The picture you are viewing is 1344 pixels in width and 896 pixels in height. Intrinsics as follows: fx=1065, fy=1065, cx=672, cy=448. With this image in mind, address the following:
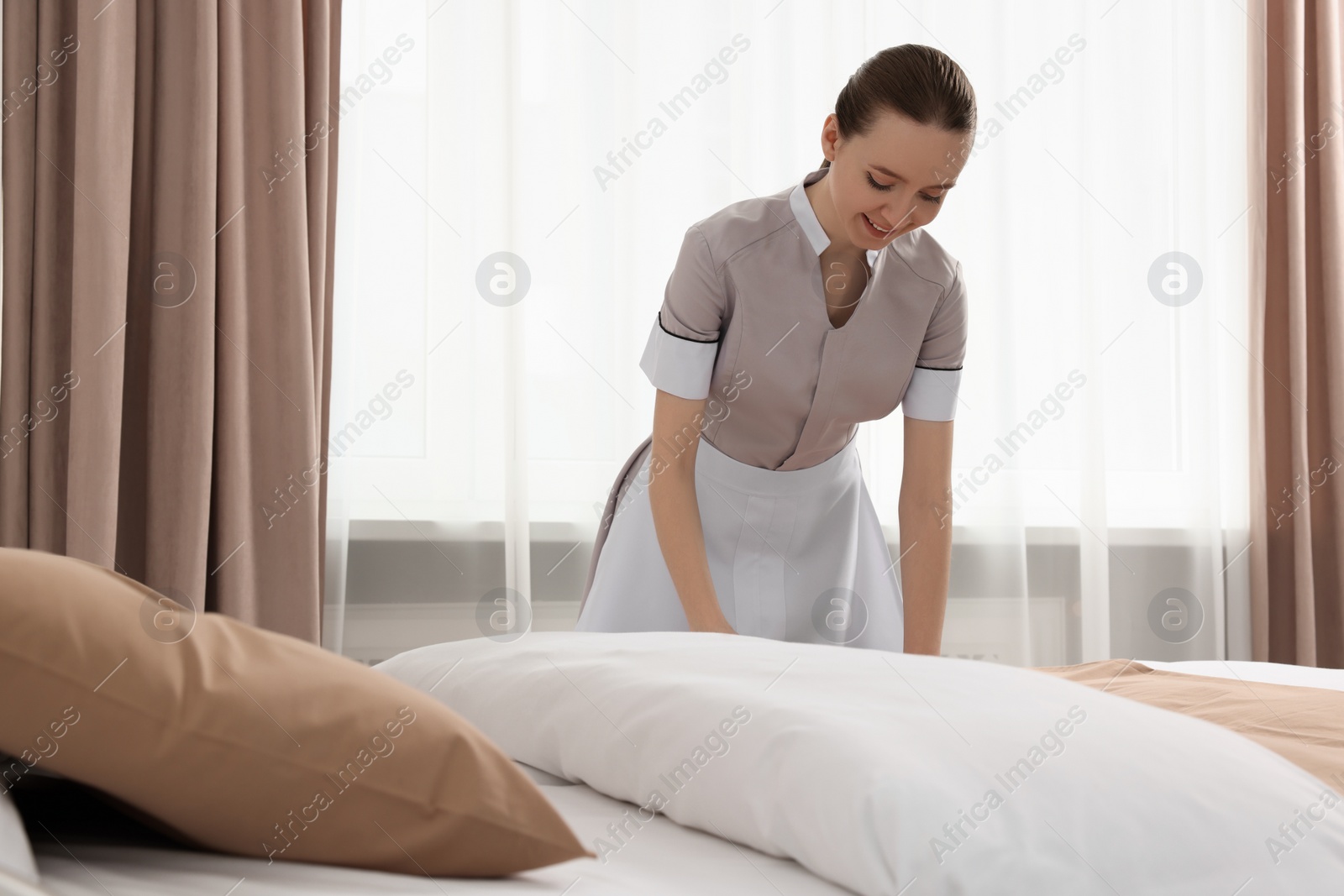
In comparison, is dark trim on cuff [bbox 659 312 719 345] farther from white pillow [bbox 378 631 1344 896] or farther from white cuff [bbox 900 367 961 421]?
white pillow [bbox 378 631 1344 896]

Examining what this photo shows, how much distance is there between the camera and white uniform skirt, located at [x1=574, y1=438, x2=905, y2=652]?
1.46 m

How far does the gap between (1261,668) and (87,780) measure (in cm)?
129

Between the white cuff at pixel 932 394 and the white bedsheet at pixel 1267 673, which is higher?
the white cuff at pixel 932 394

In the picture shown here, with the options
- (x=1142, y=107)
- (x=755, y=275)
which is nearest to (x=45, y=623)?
(x=755, y=275)

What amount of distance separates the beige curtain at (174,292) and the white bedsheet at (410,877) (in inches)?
64.1

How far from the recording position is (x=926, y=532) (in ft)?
4.93

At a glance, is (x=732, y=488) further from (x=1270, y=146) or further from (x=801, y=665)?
(x=1270, y=146)

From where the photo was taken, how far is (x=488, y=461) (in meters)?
2.36

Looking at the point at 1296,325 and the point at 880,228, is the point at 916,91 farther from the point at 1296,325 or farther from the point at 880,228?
the point at 1296,325

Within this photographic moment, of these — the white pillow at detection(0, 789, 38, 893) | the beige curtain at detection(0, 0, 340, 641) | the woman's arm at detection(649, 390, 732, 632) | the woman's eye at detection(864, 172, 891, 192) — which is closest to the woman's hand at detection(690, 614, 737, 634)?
the woman's arm at detection(649, 390, 732, 632)

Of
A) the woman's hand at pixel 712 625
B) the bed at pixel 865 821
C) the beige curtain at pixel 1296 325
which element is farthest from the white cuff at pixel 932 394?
the beige curtain at pixel 1296 325

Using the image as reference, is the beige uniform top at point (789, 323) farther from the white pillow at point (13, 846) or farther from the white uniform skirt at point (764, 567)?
the white pillow at point (13, 846)

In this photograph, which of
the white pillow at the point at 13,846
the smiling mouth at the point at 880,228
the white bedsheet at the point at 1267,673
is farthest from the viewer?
the smiling mouth at the point at 880,228

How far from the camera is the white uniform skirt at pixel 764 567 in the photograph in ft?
4.79
